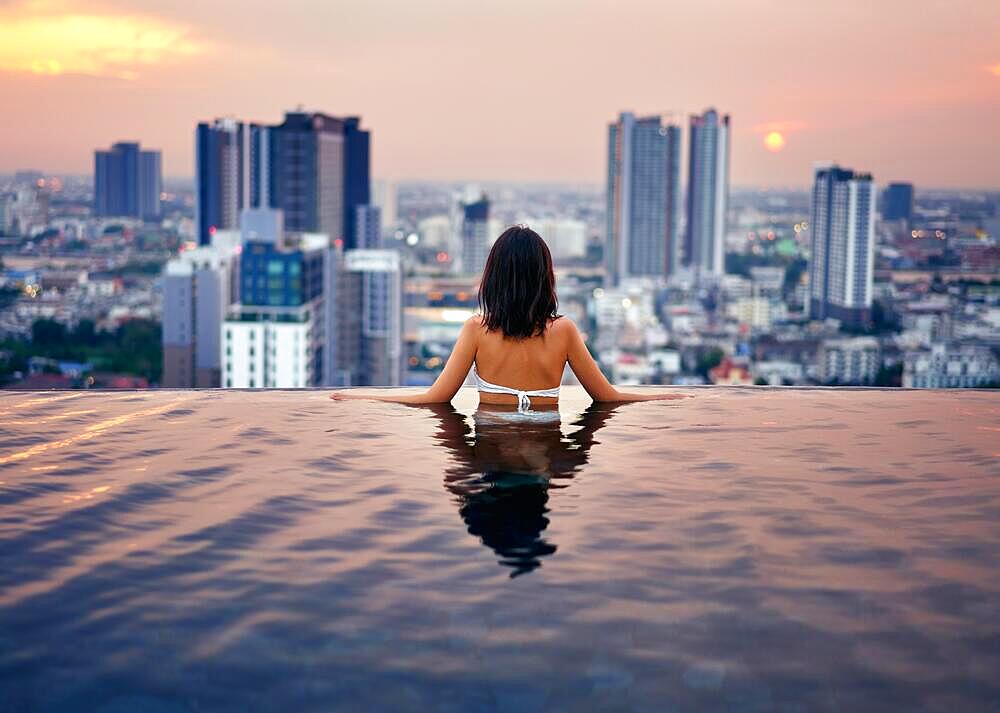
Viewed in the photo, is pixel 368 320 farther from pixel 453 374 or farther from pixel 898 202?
pixel 453 374

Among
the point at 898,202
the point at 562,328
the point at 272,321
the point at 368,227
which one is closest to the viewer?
the point at 562,328

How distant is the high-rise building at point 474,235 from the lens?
4966cm

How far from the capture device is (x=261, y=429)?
2.51m

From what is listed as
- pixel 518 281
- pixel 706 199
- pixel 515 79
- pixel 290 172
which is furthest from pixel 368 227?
pixel 518 281

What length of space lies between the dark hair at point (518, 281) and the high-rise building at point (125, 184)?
34.1m

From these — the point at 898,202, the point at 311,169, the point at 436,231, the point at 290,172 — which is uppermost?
the point at 311,169

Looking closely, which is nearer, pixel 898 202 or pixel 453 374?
pixel 453 374

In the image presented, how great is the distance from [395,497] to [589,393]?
40.9 inches

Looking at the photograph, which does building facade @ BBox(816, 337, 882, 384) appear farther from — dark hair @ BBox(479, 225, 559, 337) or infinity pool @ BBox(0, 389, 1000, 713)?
infinity pool @ BBox(0, 389, 1000, 713)

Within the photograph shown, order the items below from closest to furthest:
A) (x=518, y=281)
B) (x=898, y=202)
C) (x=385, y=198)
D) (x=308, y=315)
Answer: (x=518, y=281) < (x=308, y=315) < (x=898, y=202) < (x=385, y=198)

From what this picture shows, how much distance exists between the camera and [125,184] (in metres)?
35.1

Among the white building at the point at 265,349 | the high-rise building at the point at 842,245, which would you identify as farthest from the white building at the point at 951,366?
the white building at the point at 265,349

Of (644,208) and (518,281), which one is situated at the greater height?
(644,208)

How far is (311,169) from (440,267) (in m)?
7.48
